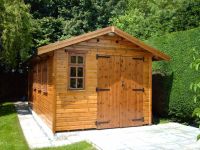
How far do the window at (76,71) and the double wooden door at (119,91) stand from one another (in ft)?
2.07

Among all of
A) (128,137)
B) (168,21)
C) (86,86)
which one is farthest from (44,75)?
(168,21)

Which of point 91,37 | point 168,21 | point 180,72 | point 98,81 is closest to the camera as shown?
point 91,37

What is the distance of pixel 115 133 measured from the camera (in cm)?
968

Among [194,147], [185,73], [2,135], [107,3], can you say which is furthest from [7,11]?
[107,3]

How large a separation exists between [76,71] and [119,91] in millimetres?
1790

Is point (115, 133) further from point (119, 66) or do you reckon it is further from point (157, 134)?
point (119, 66)

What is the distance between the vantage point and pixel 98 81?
10.4 m

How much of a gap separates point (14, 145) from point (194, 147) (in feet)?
16.7

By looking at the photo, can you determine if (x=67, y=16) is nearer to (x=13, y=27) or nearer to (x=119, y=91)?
(x=13, y=27)

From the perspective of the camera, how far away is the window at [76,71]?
9977 millimetres

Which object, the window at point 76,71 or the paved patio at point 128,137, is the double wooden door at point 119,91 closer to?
the paved patio at point 128,137

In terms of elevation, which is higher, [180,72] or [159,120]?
[180,72]

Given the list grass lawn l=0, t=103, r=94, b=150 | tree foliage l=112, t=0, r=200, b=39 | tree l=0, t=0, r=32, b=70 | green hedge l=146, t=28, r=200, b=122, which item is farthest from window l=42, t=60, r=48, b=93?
tree foliage l=112, t=0, r=200, b=39

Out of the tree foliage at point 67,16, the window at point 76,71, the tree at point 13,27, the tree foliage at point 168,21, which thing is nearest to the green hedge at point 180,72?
the window at point 76,71
